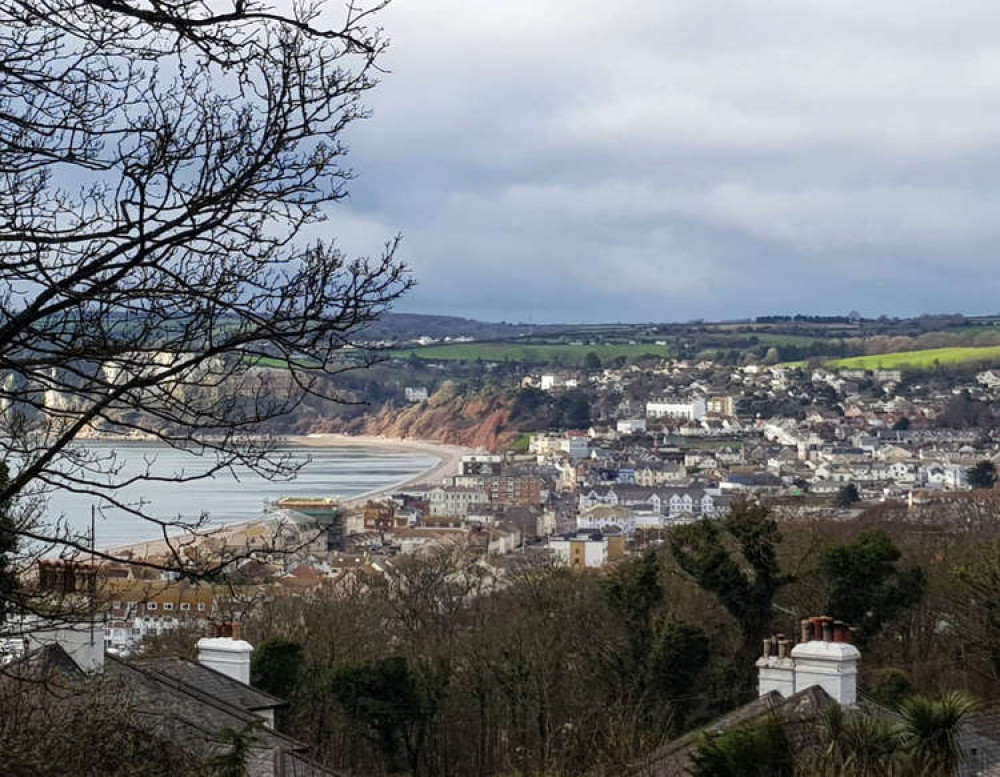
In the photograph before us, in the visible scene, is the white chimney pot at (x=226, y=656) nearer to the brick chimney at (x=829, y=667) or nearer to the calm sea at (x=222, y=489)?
Result: the calm sea at (x=222, y=489)

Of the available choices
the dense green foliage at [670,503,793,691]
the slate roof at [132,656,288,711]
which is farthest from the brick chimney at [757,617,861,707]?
the dense green foliage at [670,503,793,691]

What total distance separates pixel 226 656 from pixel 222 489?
106 m

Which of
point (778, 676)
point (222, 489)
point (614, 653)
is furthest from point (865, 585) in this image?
point (222, 489)

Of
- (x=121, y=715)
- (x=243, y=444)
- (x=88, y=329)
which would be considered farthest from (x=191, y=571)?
(x=121, y=715)

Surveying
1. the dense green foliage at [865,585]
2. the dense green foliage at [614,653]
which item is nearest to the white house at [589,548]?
the dense green foliage at [614,653]

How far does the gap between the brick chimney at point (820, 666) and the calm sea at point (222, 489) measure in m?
8.16

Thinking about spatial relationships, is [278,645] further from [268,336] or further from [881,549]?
[268,336]

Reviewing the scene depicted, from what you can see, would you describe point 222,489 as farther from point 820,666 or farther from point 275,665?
point 820,666

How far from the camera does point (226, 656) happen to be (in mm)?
17906

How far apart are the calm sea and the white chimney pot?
384 centimetres

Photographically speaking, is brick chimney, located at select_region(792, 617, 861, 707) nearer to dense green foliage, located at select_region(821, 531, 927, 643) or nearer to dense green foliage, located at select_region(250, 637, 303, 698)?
dense green foliage, located at select_region(250, 637, 303, 698)

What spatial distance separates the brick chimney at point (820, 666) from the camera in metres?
15.5

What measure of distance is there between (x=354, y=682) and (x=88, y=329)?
19.0 m

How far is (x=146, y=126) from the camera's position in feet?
22.6
